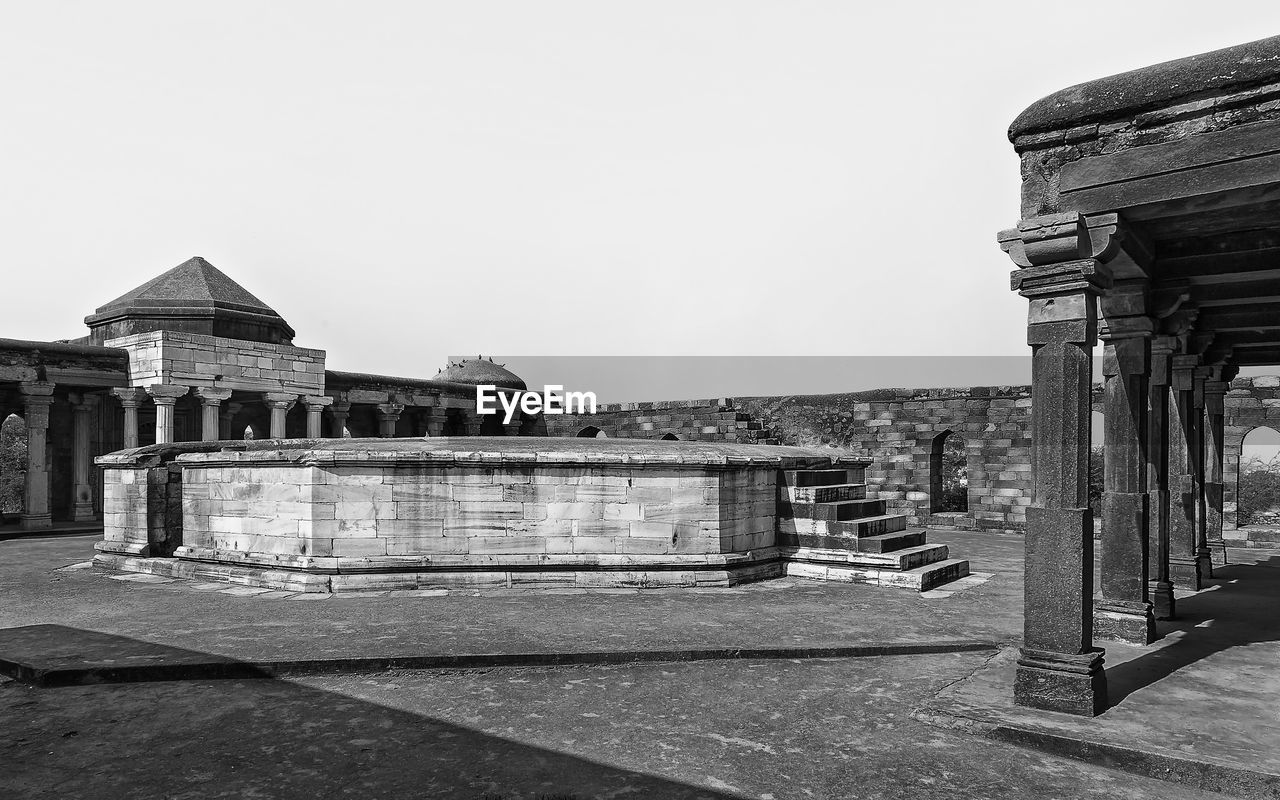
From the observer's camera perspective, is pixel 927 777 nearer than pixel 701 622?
Yes

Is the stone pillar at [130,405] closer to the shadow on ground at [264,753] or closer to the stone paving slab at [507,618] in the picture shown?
the stone paving slab at [507,618]

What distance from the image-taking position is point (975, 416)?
55.0 feet

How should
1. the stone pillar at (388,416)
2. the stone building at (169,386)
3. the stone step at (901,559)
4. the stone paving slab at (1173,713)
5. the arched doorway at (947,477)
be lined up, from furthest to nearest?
the stone pillar at (388,416) → the arched doorway at (947,477) → the stone building at (169,386) → the stone step at (901,559) → the stone paving slab at (1173,713)

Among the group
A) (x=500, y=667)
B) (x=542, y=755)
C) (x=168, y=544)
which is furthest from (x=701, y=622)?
(x=168, y=544)

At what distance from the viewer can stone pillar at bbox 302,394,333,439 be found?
19.3 meters

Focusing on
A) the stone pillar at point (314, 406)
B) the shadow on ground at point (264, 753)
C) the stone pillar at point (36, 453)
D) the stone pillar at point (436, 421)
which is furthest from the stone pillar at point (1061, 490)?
the stone pillar at point (436, 421)

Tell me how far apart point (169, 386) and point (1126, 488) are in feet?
56.9

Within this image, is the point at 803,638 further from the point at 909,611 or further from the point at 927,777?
the point at 927,777

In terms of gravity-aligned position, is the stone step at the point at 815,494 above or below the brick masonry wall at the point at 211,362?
below

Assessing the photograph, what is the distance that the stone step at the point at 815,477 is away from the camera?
412 inches

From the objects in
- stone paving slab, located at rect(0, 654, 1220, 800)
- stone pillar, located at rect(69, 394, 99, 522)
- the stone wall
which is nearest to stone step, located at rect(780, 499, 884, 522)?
stone paving slab, located at rect(0, 654, 1220, 800)

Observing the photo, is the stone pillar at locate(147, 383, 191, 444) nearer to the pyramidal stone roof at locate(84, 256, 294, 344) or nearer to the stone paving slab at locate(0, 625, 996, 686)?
the pyramidal stone roof at locate(84, 256, 294, 344)

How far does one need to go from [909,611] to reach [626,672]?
3.52 metres

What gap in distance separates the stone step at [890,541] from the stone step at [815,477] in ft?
3.52
